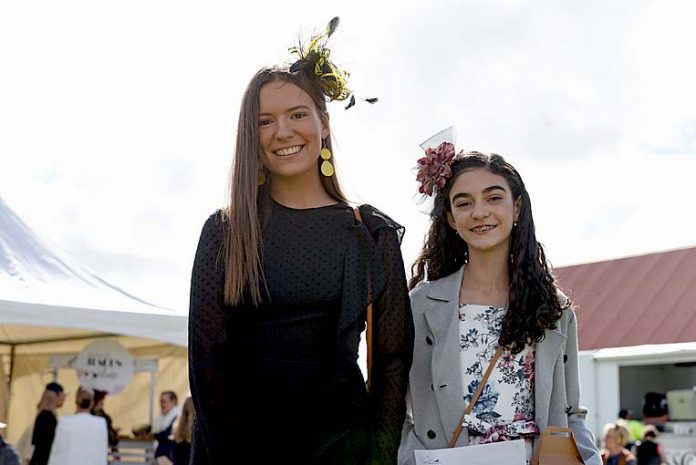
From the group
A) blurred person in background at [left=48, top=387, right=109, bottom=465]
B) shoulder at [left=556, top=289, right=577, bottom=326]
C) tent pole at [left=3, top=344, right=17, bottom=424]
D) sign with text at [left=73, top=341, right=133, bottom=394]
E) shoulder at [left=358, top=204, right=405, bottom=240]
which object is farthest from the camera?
tent pole at [left=3, top=344, right=17, bottom=424]

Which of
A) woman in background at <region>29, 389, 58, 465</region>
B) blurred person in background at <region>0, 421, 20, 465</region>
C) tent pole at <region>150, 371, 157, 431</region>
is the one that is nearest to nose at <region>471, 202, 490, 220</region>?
blurred person in background at <region>0, 421, 20, 465</region>

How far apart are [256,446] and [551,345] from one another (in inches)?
37.0

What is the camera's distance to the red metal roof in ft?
39.2

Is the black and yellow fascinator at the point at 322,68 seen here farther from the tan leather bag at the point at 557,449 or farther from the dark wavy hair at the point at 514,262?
the tan leather bag at the point at 557,449

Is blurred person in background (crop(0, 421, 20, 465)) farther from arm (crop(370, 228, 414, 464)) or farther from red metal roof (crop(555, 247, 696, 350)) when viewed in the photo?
red metal roof (crop(555, 247, 696, 350))

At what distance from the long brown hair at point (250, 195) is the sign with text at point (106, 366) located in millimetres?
8246

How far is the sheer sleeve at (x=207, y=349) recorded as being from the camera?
6.66 ft

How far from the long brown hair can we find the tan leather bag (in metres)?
0.75

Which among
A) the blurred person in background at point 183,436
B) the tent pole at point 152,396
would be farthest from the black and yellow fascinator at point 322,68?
the tent pole at point 152,396

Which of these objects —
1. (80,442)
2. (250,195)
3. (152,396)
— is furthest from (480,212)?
(152,396)

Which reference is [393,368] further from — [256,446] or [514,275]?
[514,275]

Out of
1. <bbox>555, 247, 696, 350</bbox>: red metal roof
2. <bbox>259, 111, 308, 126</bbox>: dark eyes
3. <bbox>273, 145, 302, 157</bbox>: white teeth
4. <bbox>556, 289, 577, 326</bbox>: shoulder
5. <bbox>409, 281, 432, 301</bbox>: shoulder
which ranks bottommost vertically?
<bbox>556, 289, 577, 326</bbox>: shoulder

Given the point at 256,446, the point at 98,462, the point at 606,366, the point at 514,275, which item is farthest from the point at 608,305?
the point at 256,446

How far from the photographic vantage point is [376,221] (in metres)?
2.24
